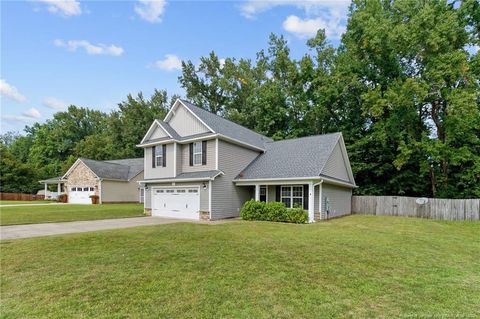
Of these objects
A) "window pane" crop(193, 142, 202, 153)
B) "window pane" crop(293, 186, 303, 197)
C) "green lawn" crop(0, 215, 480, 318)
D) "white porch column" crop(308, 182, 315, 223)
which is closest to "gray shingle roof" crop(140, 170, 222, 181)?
"window pane" crop(193, 142, 202, 153)

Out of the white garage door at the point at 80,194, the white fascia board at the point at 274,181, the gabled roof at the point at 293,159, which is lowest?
the white garage door at the point at 80,194

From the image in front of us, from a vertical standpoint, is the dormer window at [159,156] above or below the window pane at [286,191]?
above

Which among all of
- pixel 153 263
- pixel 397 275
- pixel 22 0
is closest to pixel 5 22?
pixel 22 0

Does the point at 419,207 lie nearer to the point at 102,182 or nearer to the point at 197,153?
the point at 197,153

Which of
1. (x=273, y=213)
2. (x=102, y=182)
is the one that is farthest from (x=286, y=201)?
(x=102, y=182)

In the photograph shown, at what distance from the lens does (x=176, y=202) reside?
18.4m

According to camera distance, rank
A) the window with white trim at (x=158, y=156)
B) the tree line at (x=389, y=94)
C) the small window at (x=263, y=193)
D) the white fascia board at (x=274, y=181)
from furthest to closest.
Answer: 1. the tree line at (x=389, y=94)
2. the window with white trim at (x=158, y=156)
3. the small window at (x=263, y=193)
4. the white fascia board at (x=274, y=181)

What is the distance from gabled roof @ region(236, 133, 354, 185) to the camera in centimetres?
1619

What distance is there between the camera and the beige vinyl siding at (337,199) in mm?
16800

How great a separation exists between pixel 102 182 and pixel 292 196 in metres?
22.8

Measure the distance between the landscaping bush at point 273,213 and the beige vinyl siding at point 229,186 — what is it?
1560mm

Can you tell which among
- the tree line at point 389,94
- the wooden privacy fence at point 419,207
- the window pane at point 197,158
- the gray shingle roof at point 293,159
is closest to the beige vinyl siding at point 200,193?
the window pane at point 197,158

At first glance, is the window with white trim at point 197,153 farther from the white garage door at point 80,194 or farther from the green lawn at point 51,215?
the white garage door at point 80,194

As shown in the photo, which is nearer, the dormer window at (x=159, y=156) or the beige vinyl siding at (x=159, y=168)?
the beige vinyl siding at (x=159, y=168)
